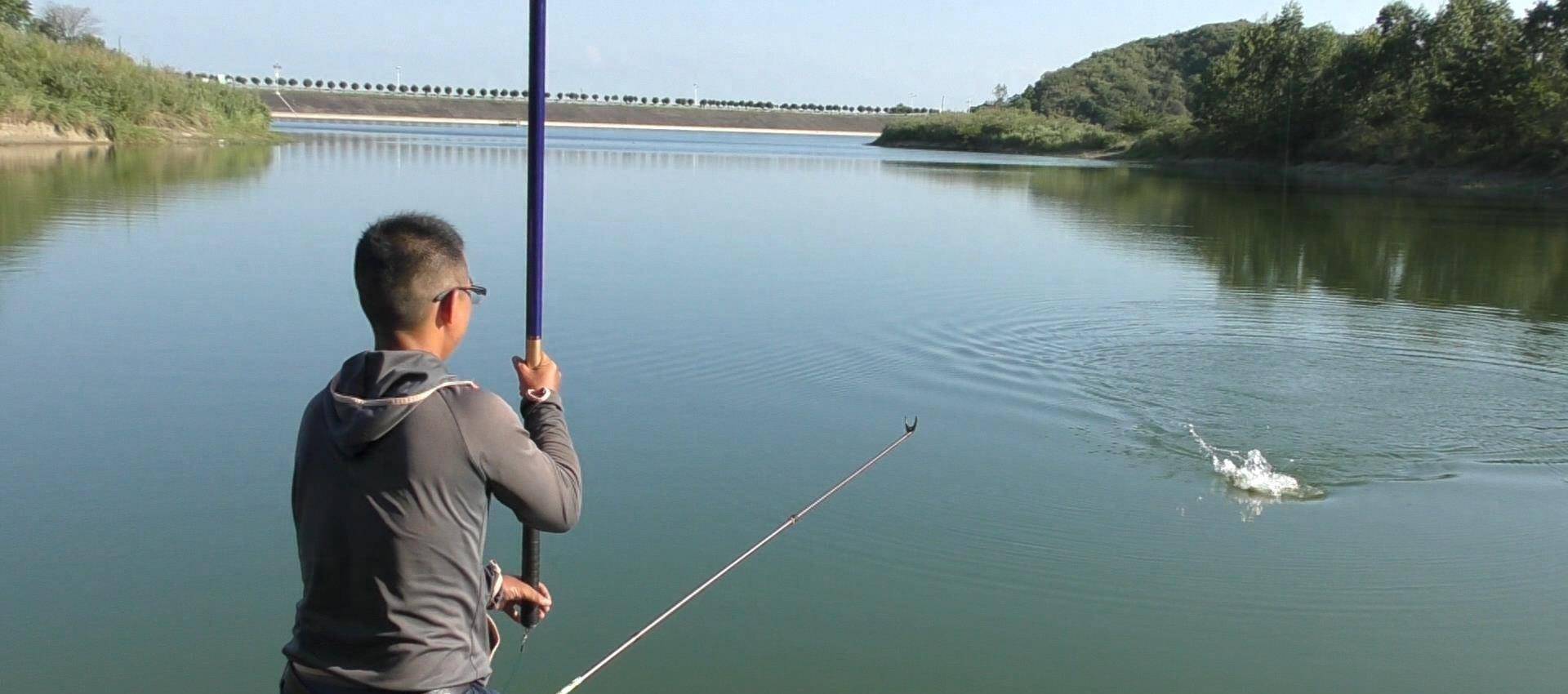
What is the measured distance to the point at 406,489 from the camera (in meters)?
1.93

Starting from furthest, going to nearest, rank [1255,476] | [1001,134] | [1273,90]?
[1001,134], [1273,90], [1255,476]

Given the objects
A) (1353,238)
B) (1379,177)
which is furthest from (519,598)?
(1379,177)

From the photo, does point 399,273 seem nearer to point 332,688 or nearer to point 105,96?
point 332,688

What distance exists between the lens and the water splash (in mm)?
6078

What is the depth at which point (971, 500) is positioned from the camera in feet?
19.1

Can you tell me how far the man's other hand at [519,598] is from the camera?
239 cm

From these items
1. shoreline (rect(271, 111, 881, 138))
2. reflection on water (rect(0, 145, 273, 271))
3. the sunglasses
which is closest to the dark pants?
the sunglasses

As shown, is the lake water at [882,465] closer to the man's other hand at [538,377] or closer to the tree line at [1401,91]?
the man's other hand at [538,377]

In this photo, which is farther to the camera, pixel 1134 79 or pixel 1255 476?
pixel 1134 79

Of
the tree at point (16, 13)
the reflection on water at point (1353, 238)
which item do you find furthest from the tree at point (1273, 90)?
the tree at point (16, 13)

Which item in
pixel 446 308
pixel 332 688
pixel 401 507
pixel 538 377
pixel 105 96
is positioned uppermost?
pixel 105 96

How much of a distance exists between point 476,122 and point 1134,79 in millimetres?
62171

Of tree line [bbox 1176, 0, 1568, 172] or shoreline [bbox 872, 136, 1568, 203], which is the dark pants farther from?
tree line [bbox 1176, 0, 1568, 172]

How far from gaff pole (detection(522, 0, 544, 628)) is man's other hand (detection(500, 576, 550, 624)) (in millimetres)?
71
